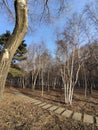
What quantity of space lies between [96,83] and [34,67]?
17.7m

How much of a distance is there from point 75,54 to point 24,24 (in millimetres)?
11366

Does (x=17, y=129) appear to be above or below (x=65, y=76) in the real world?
below

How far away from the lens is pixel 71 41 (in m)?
13.4

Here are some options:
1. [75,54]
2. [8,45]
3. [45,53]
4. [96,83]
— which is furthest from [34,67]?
[8,45]

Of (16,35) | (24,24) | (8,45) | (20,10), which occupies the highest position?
(20,10)

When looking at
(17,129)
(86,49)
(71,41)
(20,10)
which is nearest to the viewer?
(20,10)

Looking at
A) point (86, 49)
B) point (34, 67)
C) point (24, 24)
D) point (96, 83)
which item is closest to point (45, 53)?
point (34, 67)

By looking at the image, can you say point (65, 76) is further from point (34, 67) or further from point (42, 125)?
point (34, 67)

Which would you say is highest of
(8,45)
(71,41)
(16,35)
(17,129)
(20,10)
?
(71,41)

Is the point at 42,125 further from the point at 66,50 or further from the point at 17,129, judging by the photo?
the point at 66,50

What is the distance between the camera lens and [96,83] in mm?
41938

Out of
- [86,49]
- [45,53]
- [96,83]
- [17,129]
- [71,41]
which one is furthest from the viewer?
[96,83]

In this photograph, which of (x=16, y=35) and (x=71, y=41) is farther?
(x=71, y=41)

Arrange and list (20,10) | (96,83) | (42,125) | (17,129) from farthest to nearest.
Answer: (96,83) < (42,125) < (17,129) < (20,10)
